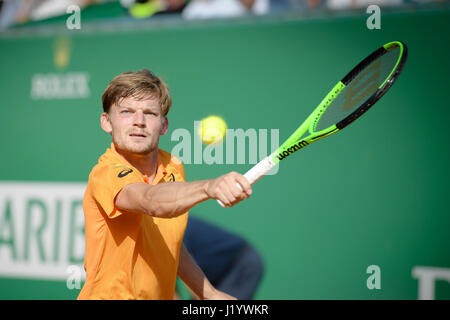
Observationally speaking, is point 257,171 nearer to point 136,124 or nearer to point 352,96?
point 136,124

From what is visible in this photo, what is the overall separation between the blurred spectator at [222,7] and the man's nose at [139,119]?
100 inches

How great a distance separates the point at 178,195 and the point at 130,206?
199mm

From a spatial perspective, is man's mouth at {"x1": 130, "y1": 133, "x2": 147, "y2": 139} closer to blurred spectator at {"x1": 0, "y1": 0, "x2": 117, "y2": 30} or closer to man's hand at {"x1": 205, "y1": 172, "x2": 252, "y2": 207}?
man's hand at {"x1": 205, "y1": 172, "x2": 252, "y2": 207}

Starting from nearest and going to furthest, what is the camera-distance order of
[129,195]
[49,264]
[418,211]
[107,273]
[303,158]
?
[129,195] → [107,273] → [418,211] → [303,158] → [49,264]

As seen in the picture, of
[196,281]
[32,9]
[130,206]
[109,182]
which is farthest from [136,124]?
[32,9]

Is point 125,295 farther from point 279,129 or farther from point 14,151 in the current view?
point 14,151

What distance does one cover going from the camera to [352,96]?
2.46m

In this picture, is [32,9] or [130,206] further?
[32,9]

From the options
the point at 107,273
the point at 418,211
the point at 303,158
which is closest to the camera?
the point at 107,273

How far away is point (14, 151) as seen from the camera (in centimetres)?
421

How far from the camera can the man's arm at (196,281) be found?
233 cm

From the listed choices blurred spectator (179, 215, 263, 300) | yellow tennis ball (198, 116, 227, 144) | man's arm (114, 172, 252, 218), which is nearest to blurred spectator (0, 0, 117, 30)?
yellow tennis ball (198, 116, 227, 144)
